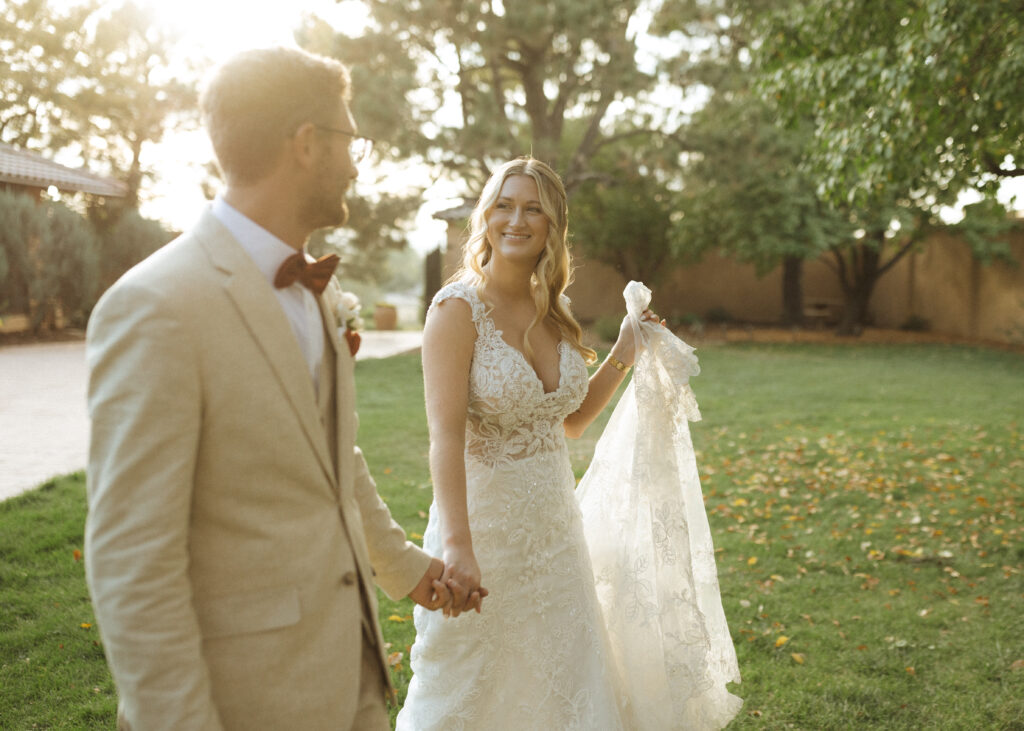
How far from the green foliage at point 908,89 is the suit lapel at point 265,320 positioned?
17.4ft

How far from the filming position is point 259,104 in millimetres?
1624

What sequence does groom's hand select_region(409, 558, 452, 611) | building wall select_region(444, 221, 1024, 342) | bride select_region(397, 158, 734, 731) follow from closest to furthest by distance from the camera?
groom's hand select_region(409, 558, 452, 611) < bride select_region(397, 158, 734, 731) < building wall select_region(444, 221, 1024, 342)

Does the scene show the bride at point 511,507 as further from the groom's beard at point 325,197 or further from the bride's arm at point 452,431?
the groom's beard at point 325,197

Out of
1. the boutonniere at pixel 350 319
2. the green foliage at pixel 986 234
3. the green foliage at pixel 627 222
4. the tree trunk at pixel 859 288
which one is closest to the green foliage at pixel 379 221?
the green foliage at pixel 627 222

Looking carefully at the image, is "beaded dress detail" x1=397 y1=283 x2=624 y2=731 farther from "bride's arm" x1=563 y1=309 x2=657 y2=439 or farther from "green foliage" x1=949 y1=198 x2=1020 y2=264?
"green foliage" x1=949 y1=198 x2=1020 y2=264

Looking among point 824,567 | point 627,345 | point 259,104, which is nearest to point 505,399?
point 627,345

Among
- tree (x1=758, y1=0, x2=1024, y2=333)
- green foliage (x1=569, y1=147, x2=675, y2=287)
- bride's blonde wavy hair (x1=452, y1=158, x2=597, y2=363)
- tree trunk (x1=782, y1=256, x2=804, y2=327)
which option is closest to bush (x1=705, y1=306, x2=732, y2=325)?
green foliage (x1=569, y1=147, x2=675, y2=287)

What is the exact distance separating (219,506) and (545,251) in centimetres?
176

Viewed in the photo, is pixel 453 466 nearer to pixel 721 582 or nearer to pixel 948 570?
pixel 721 582

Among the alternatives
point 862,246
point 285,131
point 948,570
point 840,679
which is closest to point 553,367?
point 285,131

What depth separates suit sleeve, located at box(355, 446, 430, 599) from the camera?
82.7 inches

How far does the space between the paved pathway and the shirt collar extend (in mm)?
6026

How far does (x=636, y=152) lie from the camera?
2252 centimetres

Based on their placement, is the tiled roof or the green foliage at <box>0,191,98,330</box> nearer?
the green foliage at <box>0,191,98,330</box>
